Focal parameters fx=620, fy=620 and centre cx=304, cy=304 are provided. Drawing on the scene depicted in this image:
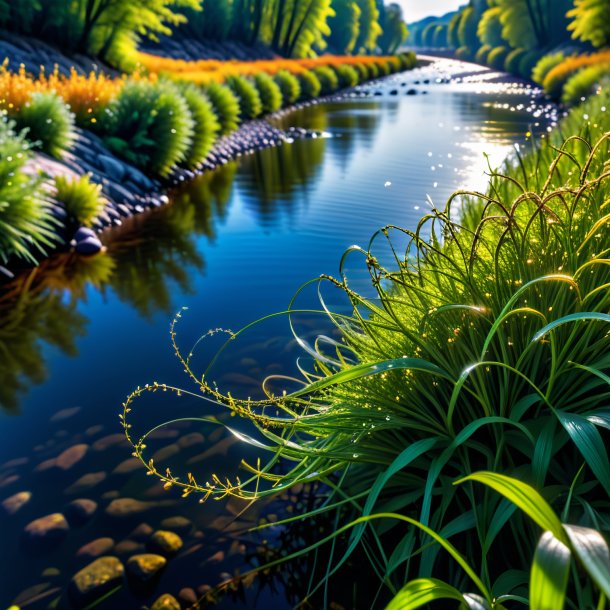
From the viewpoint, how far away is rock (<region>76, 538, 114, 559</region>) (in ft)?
8.15

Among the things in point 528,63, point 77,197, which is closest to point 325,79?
point 528,63

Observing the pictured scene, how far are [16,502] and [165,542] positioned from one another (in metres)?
0.81

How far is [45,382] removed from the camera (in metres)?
4.07

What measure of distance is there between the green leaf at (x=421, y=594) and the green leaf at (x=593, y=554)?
37 centimetres

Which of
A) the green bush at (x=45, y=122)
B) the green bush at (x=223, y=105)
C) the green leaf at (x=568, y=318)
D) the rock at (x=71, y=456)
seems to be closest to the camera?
the green leaf at (x=568, y=318)

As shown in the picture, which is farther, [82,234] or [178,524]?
[82,234]

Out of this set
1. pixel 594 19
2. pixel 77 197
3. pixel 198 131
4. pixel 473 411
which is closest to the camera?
pixel 473 411

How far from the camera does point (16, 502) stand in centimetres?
282

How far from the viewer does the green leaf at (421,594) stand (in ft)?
3.92

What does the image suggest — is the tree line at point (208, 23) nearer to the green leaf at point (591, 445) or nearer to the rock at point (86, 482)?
the rock at point (86, 482)

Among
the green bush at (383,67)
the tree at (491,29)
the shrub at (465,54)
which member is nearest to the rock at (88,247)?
the green bush at (383,67)

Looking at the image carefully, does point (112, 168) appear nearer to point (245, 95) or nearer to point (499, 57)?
point (245, 95)

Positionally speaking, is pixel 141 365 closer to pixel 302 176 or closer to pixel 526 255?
pixel 526 255

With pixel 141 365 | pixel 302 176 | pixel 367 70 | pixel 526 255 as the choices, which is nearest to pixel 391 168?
pixel 302 176
